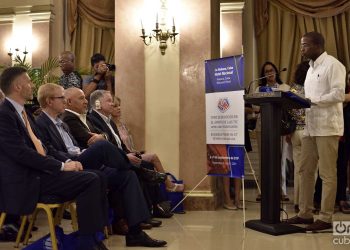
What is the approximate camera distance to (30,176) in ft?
9.39

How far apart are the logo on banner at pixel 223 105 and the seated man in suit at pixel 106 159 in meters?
1.35

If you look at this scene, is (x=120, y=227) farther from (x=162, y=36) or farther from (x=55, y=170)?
(x=162, y=36)

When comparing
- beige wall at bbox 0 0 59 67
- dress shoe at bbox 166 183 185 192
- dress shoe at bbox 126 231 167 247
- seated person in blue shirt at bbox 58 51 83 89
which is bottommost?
dress shoe at bbox 126 231 167 247

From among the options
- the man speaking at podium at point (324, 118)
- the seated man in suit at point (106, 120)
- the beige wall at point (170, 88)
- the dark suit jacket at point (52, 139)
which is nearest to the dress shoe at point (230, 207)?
the beige wall at point (170, 88)

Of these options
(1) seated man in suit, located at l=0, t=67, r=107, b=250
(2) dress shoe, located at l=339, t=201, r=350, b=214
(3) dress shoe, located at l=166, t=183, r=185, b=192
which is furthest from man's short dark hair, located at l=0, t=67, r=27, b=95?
(2) dress shoe, located at l=339, t=201, r=350, b=214

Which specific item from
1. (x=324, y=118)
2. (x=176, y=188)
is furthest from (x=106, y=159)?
(x=324, y=118)

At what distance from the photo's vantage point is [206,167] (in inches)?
194

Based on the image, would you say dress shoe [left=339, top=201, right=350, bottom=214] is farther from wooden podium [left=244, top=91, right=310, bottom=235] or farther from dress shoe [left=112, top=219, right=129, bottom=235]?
dress shoe [left=112, top=219, right=129, bottom=235]

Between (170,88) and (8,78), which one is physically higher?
(170,88)

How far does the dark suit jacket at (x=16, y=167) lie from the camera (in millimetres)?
2799

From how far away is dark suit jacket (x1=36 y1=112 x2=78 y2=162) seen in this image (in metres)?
3.27

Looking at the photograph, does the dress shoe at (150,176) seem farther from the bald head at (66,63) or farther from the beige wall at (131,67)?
the bald head at (66,63)

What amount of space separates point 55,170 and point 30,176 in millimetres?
150

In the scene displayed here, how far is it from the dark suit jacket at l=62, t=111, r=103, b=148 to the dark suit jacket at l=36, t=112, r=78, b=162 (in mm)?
406
